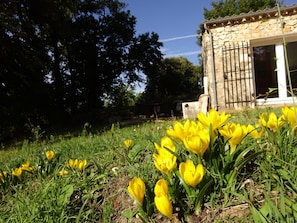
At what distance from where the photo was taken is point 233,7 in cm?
2939

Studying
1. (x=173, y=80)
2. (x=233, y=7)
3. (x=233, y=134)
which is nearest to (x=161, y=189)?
(x=233, y=134)

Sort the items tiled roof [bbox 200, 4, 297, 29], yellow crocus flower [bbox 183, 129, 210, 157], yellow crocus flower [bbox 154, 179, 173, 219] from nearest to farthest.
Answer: yellow crocus flower [bbox 154, 179, 173, 219] < yellow crocus flower [bbox 183, 129, 210, 157] < tiled roof [bbox 200, 4, 297, 29]

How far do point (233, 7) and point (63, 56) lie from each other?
1732 centimetres

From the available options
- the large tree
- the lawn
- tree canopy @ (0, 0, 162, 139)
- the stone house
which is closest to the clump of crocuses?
the lawn

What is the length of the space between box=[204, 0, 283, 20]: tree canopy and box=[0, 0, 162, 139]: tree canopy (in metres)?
9.85

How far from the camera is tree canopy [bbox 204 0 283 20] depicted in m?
28.6

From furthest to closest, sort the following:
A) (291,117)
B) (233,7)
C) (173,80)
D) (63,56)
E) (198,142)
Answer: (233,7) < (173,80) < (63,56) < (291,117) < (198,142)

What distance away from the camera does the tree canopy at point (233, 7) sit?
28.6 meters

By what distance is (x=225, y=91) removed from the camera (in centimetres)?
1029

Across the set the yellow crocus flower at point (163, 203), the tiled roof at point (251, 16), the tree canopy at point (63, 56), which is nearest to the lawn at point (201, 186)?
the yellow crocus flower at point (163, 203)

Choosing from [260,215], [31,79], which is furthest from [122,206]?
[31,79]

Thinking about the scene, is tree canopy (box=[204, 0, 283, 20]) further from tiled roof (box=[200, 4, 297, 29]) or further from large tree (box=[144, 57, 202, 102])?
tiled roof (box=[200, 4, 297, 29])

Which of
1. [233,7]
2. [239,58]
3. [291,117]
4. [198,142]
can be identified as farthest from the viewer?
[233,7]

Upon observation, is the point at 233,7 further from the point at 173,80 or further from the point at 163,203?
the point at 163,203
